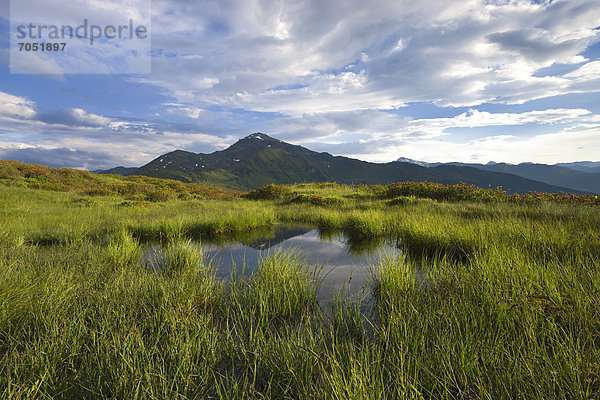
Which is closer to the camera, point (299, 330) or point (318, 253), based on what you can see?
point (299, 330)

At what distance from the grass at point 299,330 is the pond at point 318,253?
41 cm

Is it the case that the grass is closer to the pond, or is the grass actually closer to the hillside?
the pond

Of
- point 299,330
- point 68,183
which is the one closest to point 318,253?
point 299,330

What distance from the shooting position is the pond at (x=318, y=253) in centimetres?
498

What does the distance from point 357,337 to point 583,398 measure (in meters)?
1.91

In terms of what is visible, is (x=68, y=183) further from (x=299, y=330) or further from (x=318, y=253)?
(x=299, y=330)

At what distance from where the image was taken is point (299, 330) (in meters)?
2.98

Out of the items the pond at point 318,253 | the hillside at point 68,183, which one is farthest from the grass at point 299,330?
the hillside at point 68,183

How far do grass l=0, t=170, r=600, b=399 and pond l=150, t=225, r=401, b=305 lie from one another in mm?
406

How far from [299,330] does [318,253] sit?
4.40 meters

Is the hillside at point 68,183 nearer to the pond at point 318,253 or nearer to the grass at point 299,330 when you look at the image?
the pond at point 318,253

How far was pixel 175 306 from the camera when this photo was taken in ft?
11.9

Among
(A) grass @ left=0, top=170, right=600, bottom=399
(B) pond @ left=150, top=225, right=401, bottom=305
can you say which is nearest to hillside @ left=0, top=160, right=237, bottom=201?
(B) pond @ left=150, top=225, right=401, bottom=305

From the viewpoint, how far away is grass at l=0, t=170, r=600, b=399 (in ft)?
7.02
